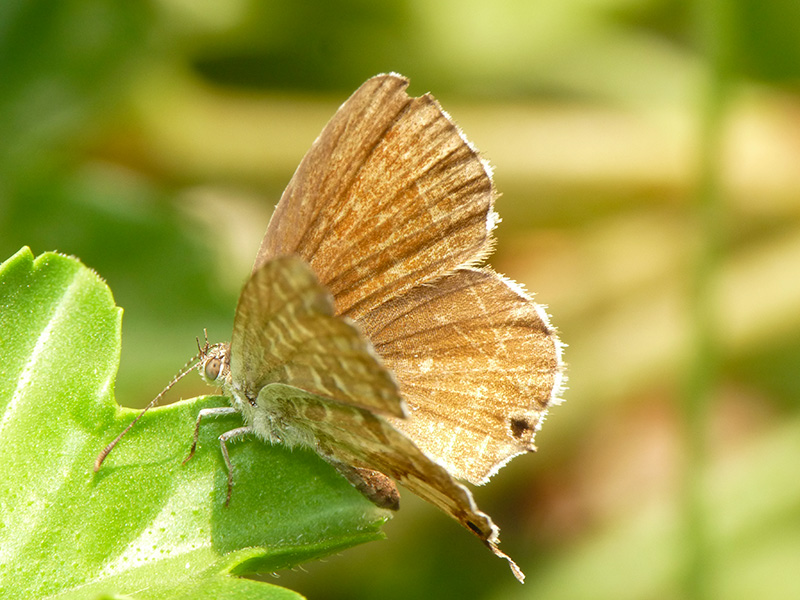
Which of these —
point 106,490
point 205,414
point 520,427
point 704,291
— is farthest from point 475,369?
point 704,291

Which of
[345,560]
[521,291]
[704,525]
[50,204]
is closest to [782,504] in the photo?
[704,525]

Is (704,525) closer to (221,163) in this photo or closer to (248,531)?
(248,531)

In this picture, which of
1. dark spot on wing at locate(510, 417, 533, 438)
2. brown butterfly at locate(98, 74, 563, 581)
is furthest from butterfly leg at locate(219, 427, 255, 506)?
dark spot on wing at locate(510, 417, 533, 438)

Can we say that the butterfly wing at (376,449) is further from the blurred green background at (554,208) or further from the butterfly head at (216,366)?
the blurred green background at (554,208)

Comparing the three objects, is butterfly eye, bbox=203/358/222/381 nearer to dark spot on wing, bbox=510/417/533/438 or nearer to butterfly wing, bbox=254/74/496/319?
butterfly wing, bbox=254/74/496/319

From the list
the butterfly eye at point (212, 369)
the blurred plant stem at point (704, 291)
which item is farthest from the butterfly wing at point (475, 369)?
the blurred plant stem at point (704, 291)
